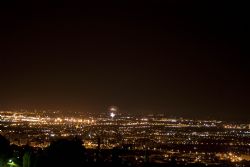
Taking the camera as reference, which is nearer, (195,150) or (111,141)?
(195,150)

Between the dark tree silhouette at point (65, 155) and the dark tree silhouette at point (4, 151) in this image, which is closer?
the dark tree silhouette at point (65, 155)

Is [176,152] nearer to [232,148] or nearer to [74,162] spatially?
[232,148]

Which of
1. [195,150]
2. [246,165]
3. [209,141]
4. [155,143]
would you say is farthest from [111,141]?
[246,165]

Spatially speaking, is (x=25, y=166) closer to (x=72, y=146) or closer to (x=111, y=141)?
(x=72, y=146)

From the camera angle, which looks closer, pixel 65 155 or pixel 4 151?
pixel 65 155

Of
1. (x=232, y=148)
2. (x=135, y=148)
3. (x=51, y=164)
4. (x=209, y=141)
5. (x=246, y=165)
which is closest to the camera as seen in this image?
(x=51, y=164)

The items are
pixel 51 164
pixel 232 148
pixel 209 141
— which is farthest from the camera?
pixel 209 141

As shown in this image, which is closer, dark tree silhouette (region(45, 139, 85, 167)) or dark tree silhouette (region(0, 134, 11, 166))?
dark tree silhouette (region(45, 139, 85, 167))

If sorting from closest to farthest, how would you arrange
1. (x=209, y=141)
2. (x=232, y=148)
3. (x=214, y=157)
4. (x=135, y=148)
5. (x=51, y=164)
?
(x=51, y=164) → (x=214, y=157) → (x=135, y=148) → (x=232, y=148) → (x=209, y=141)

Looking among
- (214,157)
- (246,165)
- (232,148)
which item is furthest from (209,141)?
(246,165)
